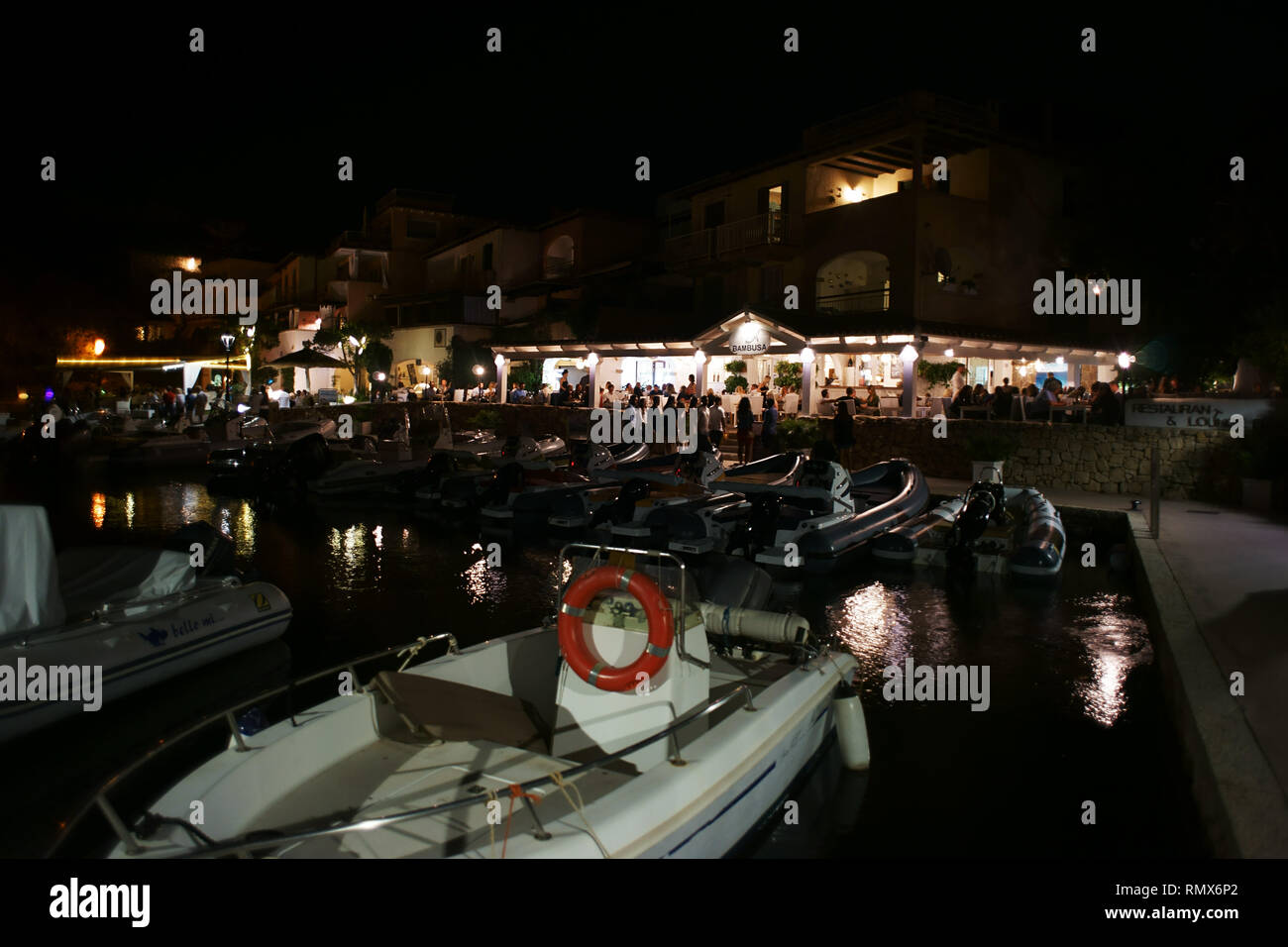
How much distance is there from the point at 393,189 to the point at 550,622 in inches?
1907

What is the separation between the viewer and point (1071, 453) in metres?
17.9

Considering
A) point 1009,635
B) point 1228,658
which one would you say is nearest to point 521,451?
point 1009,635

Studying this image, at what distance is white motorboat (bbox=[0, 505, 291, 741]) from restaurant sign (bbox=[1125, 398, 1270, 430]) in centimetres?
1607

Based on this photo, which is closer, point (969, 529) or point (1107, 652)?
point (1107, 652)

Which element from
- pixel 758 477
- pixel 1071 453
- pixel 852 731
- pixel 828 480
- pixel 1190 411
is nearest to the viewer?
pixel 852 731

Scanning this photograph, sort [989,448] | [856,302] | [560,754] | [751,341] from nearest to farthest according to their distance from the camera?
[560,754], [989,448], [751,341], [856,302]

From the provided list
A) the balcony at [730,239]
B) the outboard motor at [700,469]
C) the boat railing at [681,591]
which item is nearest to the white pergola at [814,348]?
the balcony at [730,239]

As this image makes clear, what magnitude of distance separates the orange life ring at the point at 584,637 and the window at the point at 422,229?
1886 inches

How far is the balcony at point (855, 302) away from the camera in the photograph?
2564 cm

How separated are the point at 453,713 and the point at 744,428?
15958mm

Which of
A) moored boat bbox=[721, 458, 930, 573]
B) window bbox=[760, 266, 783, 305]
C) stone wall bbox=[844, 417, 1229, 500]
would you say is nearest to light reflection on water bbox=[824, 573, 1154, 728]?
moored boat bbox=[721, 458, 930, 573]

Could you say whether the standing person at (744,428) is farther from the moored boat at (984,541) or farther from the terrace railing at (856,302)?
the terrace railing at (856,302)

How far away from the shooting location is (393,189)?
4938 centimetres

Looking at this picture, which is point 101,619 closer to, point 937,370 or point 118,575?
point 118,575
